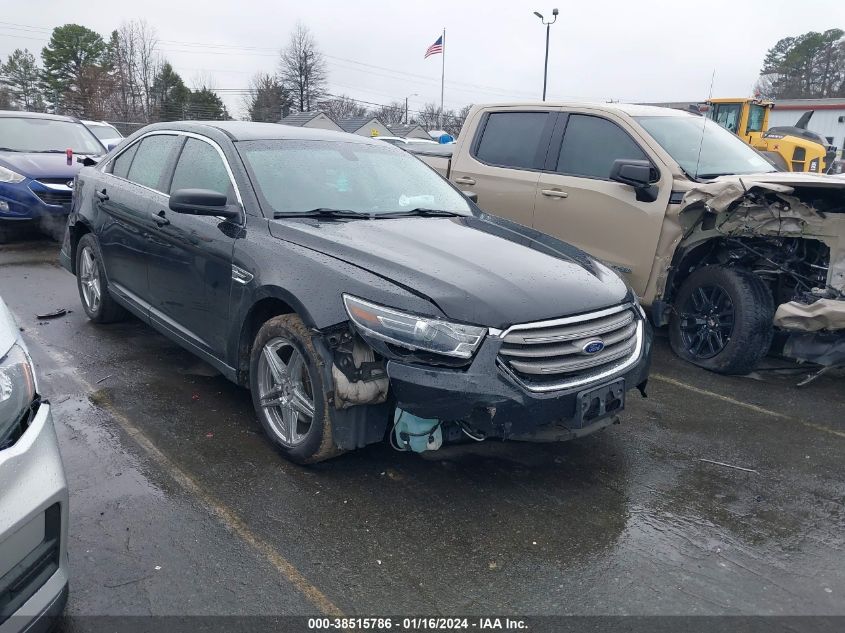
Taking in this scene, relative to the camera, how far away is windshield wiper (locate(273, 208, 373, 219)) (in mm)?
3887

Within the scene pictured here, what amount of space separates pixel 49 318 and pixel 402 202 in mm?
3623

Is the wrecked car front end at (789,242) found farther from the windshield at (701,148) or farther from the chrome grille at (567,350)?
the chrome grille at (567,350)

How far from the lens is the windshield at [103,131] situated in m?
18.4

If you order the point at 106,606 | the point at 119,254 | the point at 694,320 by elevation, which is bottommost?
the point at 106,606

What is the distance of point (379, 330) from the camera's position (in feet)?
10.2

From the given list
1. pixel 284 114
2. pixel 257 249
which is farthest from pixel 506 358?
pixel 284 114

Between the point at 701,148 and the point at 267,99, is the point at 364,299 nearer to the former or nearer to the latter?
the point at 701,148

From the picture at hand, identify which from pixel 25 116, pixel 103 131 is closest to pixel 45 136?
pixel 25 116

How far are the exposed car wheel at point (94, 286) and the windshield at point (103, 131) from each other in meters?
14.0

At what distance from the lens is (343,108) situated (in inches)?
3076

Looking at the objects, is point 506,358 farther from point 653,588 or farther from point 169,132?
point 169,132

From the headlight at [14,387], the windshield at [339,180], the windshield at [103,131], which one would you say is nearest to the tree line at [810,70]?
the windshield at [103,131]

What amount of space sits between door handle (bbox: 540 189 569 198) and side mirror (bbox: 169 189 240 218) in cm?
327

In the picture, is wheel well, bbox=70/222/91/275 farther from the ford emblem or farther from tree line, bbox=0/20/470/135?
tree line, bbox=0/20/470/135
